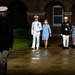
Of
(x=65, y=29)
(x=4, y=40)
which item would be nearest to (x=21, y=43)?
(x=65, y=29)

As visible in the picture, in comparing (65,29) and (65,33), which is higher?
(65,29)

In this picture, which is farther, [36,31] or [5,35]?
[36,31]

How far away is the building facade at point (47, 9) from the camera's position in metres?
39.9

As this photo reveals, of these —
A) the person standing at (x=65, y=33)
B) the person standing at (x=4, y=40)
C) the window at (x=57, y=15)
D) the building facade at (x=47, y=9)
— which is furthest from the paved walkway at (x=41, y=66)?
the window at (x=57, y=15)

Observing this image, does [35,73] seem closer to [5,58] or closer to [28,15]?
[5,58]

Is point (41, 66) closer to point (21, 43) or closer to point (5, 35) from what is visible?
point (5, 35)

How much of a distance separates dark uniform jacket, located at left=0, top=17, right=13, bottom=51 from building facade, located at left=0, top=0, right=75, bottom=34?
2831 centimetres

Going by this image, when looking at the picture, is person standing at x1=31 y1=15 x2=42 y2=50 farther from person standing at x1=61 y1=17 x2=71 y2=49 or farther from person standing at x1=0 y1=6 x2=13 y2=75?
person standing at x1=0 y1=6 x2=13 y2=75

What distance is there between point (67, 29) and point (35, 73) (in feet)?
32.7

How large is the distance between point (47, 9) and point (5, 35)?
30.3 m

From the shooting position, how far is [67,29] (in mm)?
22797

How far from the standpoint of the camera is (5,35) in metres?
11.1

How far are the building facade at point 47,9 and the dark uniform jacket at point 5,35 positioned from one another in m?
28.3

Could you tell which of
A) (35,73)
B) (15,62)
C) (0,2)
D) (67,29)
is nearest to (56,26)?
(0,2)
